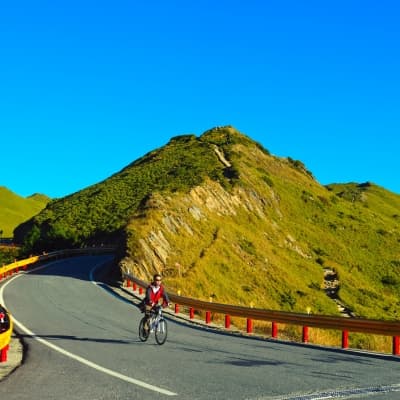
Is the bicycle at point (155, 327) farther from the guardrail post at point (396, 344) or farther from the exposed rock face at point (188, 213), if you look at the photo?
the exposed rock face at point (188, 213)

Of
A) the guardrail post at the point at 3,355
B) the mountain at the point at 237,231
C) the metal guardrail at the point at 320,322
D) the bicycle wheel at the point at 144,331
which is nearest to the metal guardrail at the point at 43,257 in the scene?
the mountain at the point at 237,231

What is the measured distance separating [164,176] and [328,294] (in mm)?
37217

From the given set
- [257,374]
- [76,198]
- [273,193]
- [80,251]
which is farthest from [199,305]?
[76,198]

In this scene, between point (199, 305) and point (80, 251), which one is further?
point (80, 251)

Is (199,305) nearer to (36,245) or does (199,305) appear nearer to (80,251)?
(80,251)

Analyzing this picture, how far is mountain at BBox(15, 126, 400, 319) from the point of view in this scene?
4522 cm

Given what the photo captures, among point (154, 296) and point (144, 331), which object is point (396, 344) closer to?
point (154, 296)

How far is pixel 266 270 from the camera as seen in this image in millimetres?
52406

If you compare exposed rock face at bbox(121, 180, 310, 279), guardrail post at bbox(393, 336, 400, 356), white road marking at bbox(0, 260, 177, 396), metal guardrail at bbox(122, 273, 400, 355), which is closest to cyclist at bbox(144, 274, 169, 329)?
white road marking at bbox(0, 260, 177, 396)

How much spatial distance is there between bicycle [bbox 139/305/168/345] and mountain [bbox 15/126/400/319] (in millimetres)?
22266

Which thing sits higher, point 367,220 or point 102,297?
point 367,220

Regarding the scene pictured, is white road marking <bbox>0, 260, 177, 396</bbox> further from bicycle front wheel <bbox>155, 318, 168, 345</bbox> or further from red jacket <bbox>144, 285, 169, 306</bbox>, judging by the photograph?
red jacket <bbox>144, 285, 169, 306</bbox>

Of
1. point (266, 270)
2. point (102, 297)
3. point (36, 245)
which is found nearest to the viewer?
point (102, 297)

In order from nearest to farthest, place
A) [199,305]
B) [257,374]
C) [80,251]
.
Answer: [257,374] < [199,305] < [80,251]
